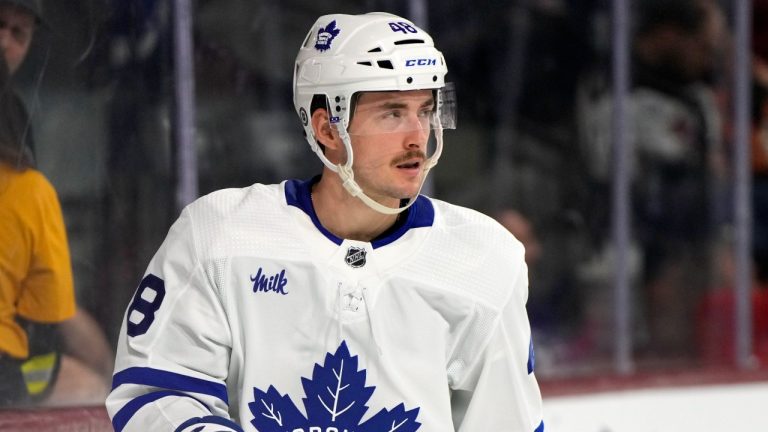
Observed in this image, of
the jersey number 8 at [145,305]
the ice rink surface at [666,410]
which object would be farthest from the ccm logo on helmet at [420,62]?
the ice rink surface at [666,410]

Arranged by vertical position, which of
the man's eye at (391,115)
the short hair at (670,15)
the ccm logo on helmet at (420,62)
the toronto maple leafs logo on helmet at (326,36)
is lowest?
the short hair at (670,15)

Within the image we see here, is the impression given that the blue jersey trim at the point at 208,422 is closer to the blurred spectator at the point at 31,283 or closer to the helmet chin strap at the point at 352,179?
the helmet chin strap at the point at 352,179

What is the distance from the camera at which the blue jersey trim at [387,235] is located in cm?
224

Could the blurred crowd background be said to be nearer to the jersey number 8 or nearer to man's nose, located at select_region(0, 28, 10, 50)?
man's nose, located at select_region(0, 28, 10, 50)

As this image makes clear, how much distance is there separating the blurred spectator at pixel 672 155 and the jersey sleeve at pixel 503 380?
5.56 ft

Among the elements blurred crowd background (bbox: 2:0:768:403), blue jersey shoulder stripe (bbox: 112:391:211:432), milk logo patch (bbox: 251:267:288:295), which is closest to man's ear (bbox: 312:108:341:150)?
milk logo patch (bbox: 251:267:288:295)

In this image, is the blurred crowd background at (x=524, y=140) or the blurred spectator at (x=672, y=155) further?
the blurred spectator at (x=672, y=155)

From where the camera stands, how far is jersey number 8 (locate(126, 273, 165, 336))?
212 cm

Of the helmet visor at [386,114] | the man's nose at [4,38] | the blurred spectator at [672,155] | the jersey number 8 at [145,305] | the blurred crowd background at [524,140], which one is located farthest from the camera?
the blurred spectator at [672,155]

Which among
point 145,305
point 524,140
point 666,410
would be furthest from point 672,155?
point 145,305

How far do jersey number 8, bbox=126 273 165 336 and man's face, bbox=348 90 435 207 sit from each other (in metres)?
0.33

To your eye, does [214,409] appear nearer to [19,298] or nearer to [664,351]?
[19,298]

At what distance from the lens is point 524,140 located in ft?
12.4

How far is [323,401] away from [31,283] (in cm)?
72
